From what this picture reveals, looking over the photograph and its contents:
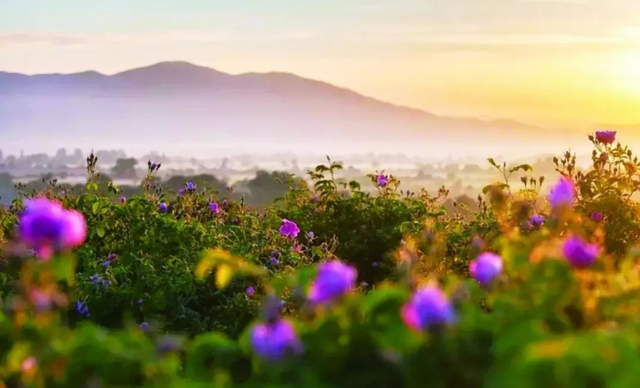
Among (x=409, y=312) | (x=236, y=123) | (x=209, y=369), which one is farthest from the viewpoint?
(x=236, y=123)

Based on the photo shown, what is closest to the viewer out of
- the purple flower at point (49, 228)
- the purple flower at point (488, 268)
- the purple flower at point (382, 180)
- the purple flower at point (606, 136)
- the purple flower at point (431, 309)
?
the purple flower at point (431, 309)

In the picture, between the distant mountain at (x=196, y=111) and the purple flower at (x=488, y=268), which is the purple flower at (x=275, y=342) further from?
the distant mountain at (x=196, y=111)

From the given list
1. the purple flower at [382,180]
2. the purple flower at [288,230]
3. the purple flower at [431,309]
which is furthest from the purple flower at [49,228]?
the purple flower at [382,180]

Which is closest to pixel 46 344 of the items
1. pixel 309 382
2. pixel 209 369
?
pixel 209 369

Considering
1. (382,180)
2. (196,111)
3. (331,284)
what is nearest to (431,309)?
(331,284)

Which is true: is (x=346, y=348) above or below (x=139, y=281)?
above

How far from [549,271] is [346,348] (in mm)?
485

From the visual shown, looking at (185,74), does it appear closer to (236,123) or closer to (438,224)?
(236,123)

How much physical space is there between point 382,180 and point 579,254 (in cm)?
514

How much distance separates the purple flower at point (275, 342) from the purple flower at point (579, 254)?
2.03ft

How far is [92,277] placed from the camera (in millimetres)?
4734

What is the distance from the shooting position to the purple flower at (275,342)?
68.3 inches

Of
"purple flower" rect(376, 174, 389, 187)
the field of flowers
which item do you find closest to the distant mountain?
"purple flower" rect(376, 174, 389, 187)

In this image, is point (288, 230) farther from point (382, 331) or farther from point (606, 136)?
point (382, 331)
